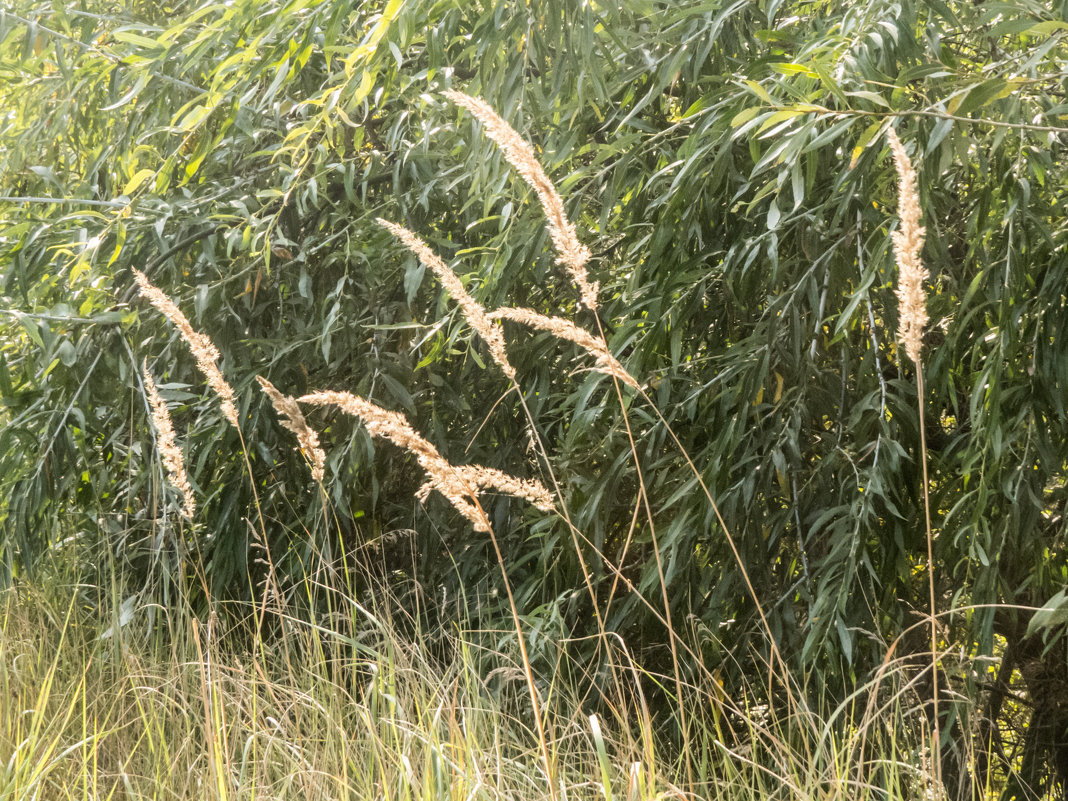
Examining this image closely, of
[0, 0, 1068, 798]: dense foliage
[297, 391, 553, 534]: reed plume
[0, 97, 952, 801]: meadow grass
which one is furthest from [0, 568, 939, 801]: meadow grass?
[297, 391, 553, 534]: reed plume

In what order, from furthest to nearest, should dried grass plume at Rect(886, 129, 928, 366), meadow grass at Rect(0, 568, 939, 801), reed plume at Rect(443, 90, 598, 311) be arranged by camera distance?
meadow grass at Rect(0, 568, 939, 801) → reed plume at Rect(443, 90, 598, 311) → dried grass plume at Rect(886, 129, 928, 366)

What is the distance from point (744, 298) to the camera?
2.07 metres

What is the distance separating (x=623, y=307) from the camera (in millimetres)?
2457

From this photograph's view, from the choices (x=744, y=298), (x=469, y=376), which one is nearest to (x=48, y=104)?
(x=469, y=376)

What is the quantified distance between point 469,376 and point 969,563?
1505mm

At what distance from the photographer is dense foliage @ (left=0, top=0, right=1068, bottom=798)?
176cm

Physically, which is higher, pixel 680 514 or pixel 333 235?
pixel 333 235

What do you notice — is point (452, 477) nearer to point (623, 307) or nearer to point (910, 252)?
point (910, 252)

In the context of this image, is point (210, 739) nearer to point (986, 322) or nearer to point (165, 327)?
point (986, 322)

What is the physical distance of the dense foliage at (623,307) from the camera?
1757 mm

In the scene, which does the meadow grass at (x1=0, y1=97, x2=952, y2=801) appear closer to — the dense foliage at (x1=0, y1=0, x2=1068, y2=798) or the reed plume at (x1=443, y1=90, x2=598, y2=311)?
the reed plume at (x1=443, y1=90, x2=598, y2=311)

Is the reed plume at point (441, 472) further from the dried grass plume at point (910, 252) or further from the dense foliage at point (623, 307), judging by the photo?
the dried grass plume at point (910, 252)

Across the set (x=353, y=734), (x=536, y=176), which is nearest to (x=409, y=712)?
(x=353, y=734)

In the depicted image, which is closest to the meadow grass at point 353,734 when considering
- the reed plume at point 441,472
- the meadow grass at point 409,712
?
the meadow grass at point 409,712
